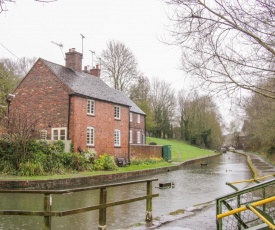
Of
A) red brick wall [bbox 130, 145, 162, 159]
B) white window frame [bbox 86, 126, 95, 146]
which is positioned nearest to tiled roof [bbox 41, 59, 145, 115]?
white window frame [bbox 86, 126, 95, 146]

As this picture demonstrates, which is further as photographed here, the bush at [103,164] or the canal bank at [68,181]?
the bush at [103,164]

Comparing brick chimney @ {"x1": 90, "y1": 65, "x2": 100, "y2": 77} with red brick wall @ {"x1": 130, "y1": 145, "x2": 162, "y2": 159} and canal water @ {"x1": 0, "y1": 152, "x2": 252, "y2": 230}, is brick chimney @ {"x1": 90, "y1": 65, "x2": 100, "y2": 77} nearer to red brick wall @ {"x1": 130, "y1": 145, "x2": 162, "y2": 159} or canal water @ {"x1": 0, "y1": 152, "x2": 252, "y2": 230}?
red brick wall @ {"x1": 130, "y1": 145, "x2": 162, "y2": 159}

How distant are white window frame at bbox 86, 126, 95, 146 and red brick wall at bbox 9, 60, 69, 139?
2.08m

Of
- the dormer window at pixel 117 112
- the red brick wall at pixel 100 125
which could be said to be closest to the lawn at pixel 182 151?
the red brick wall at pixel 100 125

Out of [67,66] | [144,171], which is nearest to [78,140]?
[144,171]

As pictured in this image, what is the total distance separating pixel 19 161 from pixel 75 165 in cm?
396

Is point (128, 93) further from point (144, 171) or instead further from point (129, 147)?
point (144, 171)

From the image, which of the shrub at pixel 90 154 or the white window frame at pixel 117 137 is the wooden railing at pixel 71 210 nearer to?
the shrub at pixel 90 154

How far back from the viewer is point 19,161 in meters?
19.3

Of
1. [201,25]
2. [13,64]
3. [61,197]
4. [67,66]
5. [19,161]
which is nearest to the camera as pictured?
[201,25]

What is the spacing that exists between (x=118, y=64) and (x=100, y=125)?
74.7 feet

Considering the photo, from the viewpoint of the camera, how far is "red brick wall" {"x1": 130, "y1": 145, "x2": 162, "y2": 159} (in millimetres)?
31766

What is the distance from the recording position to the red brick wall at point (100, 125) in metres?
24.5

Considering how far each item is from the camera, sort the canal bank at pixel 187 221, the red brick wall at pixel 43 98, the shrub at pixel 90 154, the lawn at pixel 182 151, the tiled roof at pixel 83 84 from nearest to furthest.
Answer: the canal bank at pixel 187 221, the shrub at pixel 90 154, the red brick wall at pixel 43 98, the tiled roof at pixel 83 84, the lawn at pixel 182 151
